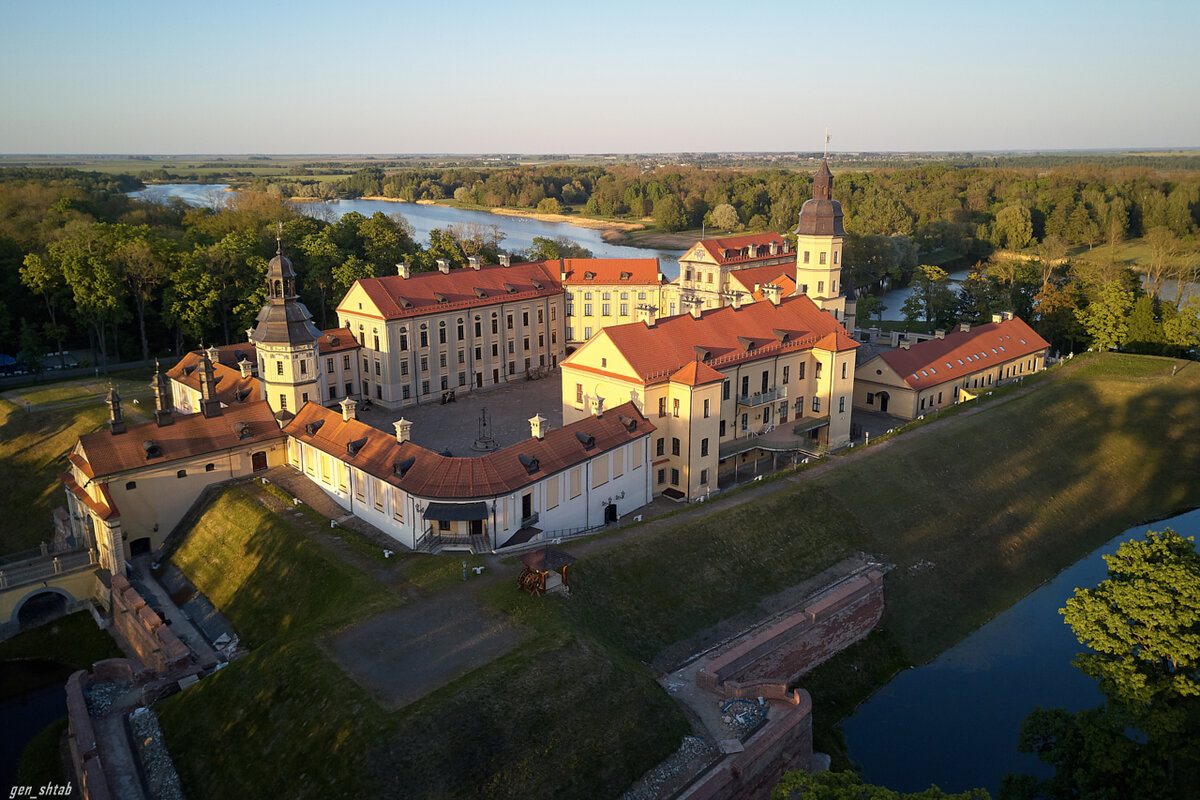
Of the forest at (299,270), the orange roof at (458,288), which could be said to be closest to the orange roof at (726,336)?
the orange roof at (458,288)

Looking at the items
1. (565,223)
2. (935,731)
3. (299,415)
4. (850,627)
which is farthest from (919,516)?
(565,223)

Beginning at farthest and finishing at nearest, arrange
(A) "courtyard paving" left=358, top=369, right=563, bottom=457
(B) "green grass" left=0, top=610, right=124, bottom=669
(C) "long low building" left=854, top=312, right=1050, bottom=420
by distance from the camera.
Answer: (C) "long low building" left=854, top=312, right=1050, bottom=420, (A) "courtyard paving" left=358, top=369, right=563, bottom=457, (B) "green grass" left=0, top=610, right=124, bottom=669

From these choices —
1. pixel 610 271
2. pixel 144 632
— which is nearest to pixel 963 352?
pixel 610 271

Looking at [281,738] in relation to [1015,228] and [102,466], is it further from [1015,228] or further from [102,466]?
[1015,228]

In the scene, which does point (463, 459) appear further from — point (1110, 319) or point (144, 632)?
point (1110, 319)

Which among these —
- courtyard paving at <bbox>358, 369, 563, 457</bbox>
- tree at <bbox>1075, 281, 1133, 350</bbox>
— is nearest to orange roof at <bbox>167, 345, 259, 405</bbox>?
courtyard paving at <bbox>358, 369, 563, 457</bbox>

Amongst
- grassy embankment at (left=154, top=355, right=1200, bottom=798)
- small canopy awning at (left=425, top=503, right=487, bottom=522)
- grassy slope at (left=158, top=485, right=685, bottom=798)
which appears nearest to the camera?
grassy slope at (left=158, top=485, right=685, bottom=798)

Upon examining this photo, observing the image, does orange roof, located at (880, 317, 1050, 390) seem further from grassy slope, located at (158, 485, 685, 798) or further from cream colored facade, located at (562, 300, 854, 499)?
grassy slope, located at (158, 485, 685, 798)
